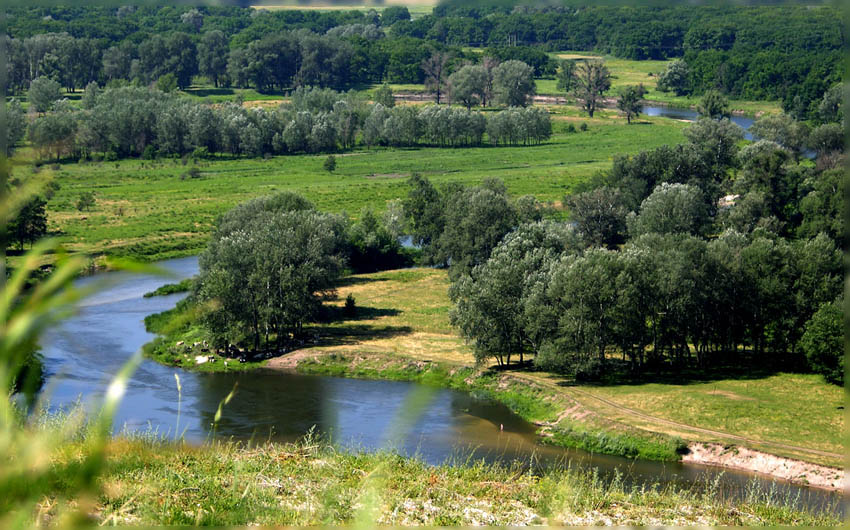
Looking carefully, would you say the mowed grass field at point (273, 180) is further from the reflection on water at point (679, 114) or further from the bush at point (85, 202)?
the reflection on water at point (679, 114)

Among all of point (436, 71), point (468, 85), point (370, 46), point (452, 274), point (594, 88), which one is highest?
point (370, 46)

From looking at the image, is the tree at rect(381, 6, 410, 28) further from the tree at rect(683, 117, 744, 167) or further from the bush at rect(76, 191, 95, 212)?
the bush at rect(76, 191, 95, 212)

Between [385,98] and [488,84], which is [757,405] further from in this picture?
[488,84]

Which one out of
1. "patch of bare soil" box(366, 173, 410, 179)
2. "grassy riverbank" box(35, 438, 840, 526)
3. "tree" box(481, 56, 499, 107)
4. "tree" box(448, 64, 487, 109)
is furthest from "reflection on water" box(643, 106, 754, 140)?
"grassy riverbank" box(35, 438, 840, 526)

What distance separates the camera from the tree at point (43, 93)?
104m

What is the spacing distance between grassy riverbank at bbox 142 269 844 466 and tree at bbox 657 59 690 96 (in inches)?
3949

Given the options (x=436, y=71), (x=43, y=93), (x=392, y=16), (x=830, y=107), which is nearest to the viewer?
(x=830, y=107)

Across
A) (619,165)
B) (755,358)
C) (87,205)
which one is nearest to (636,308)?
(755,358)

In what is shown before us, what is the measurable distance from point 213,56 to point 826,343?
403ft

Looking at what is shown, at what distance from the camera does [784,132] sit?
89.1m

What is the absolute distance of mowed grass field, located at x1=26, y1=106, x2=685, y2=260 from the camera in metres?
64.2

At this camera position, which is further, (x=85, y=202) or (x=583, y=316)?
(x=85, y=202)

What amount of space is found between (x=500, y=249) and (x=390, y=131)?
66347mm

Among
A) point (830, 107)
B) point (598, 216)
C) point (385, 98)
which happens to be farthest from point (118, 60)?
point (830, 107)
